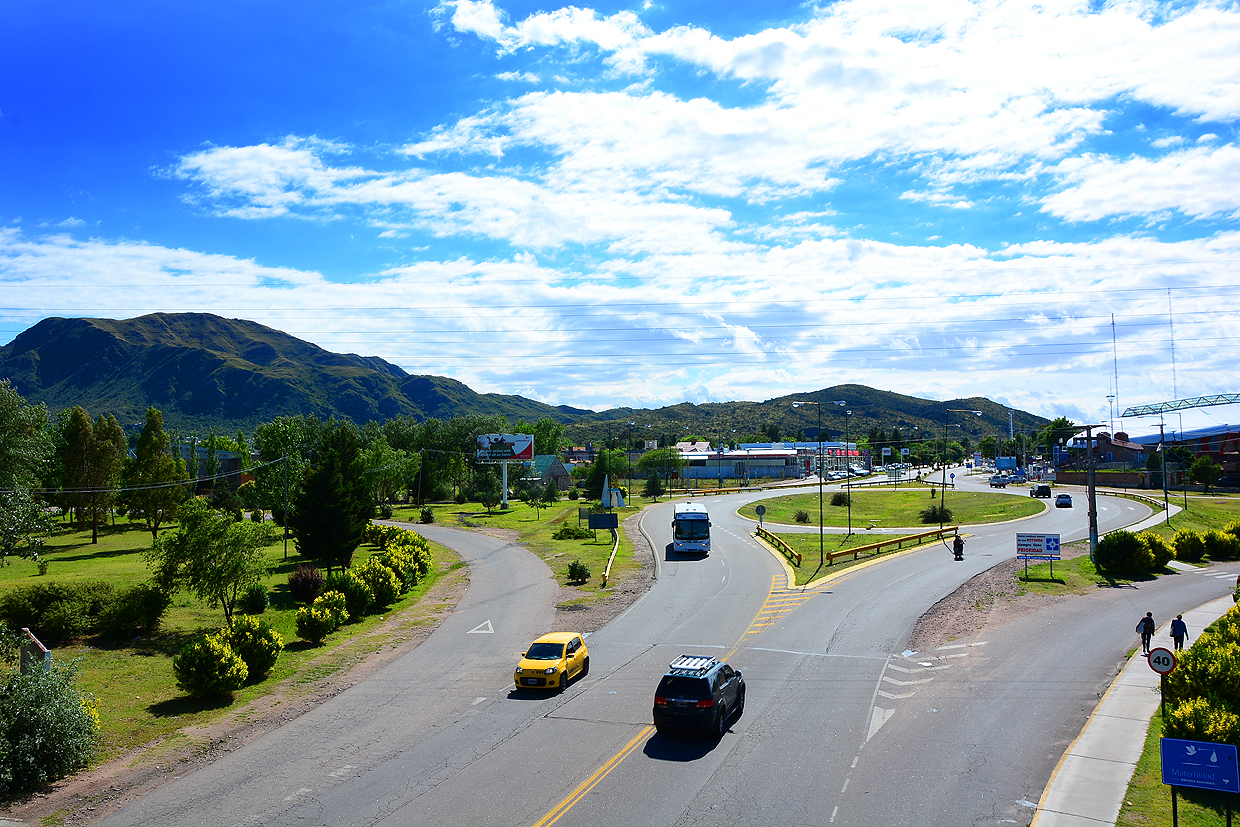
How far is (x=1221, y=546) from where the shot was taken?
50.4 meters

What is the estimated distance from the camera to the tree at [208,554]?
2812 cm

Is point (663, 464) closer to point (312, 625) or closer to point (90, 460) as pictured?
point (90, 460)

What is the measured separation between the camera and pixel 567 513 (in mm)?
84250

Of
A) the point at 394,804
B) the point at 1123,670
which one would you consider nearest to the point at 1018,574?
the point at 1123,670

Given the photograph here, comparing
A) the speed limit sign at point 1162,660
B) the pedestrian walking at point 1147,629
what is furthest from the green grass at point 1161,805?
the pedestrian walking at point 1147,629

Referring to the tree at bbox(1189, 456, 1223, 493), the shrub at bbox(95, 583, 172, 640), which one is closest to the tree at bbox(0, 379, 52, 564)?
the shrub at bbox(95, 583, 172, 640)

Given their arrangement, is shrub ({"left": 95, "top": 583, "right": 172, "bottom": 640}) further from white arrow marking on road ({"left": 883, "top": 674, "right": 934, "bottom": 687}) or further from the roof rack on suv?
white arrow marking on road ({"left": 883, "top": 674, "right": 934, "bottom": 687})

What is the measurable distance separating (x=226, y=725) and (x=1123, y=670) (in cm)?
2821

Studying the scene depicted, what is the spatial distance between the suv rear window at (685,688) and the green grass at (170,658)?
41.8ft

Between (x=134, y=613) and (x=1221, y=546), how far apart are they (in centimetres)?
6647

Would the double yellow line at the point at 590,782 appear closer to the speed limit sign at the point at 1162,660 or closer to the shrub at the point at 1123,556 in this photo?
the speed limit sign at the point at 1162,660

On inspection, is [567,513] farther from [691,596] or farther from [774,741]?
[774,741]

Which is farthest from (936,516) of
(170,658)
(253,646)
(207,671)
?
(207,671)

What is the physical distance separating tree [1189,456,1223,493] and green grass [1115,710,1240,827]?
10913cm
